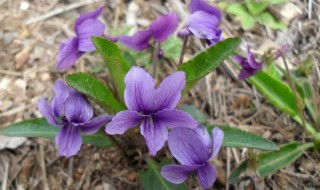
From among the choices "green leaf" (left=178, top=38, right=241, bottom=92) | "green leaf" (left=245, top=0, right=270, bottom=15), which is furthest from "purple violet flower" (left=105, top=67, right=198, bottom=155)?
"green leaf" (left=245, top=0, right=270, bottom=15)

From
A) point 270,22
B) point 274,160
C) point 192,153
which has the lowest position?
point 274,160

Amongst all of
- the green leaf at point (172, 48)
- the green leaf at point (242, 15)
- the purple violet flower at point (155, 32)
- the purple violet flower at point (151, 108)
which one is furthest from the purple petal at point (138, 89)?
the green leaf at point (242, 15)

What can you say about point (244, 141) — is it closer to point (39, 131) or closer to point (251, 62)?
point (251, 62)

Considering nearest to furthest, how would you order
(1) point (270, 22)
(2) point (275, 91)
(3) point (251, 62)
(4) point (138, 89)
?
(4) point (138, 89), (3) point (251, 62), (2) point (275, 91), (1) point (270, 22)

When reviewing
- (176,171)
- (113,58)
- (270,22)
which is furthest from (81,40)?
(270,22)

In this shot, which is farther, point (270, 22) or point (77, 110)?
point (270, 22)

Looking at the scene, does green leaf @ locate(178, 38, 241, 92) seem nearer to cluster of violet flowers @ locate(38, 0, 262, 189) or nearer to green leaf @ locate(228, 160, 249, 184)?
cluster of violet flowers @ locate(38, 0, 262, 189)
